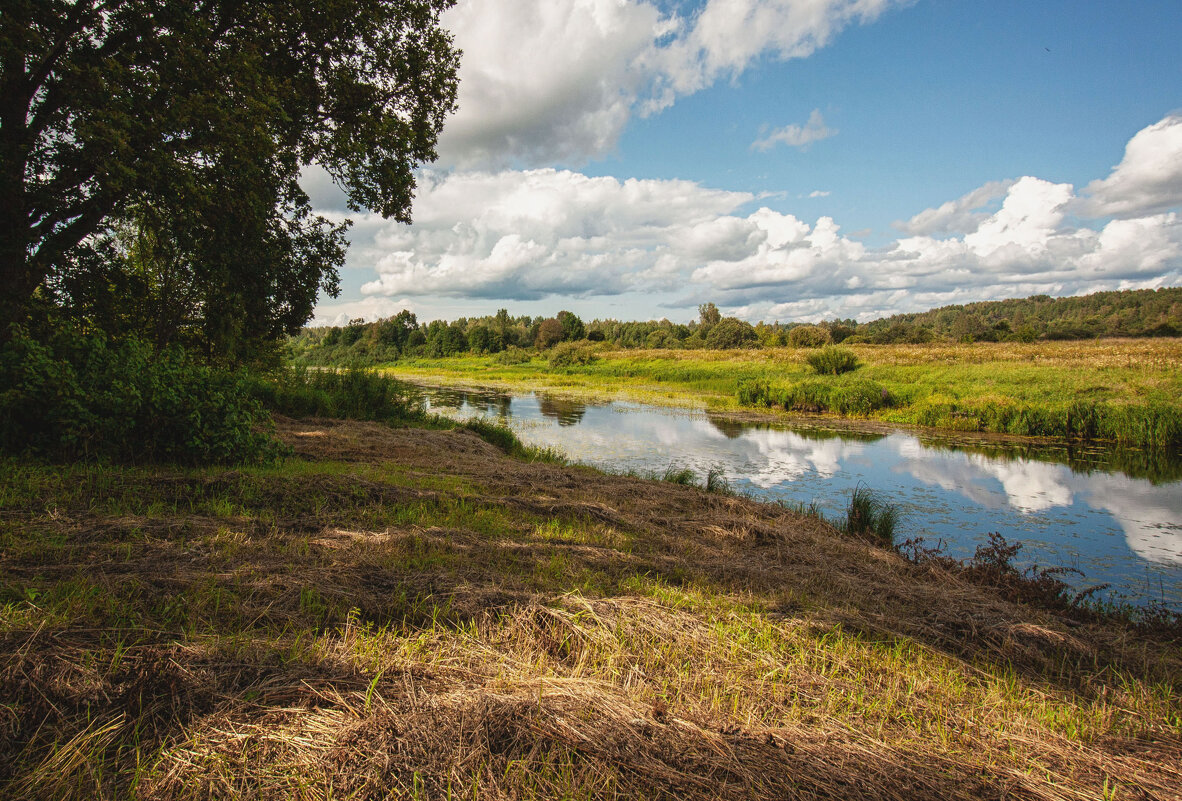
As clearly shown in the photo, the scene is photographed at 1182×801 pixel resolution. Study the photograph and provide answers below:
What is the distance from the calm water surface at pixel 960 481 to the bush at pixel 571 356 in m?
40.9

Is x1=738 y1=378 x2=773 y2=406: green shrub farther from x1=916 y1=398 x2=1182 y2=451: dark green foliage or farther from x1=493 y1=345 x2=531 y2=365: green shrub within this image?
x1=493 y1=345 x2=531 y2=365: green shrub

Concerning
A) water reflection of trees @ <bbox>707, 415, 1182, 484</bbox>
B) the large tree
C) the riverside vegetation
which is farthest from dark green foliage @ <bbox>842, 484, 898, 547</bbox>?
the large tree

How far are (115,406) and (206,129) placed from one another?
4.13 metres

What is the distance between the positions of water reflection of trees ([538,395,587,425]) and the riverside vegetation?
1758cm

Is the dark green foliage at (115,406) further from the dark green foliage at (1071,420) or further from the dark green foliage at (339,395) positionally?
the dark green foliage at (1071,420)

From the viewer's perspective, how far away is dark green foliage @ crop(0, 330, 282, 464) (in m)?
5.80

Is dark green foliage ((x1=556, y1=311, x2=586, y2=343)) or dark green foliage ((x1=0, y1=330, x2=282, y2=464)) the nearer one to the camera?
dark green foliage ((x1=0, y1=330, x2=282, y2=464))

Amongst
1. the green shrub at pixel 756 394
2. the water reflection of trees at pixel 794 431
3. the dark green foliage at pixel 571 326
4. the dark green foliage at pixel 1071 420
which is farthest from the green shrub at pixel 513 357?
the dark green foliage at pixel 1071 420

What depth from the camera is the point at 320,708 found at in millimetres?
2326

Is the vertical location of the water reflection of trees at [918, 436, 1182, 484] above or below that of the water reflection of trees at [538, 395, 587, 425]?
below

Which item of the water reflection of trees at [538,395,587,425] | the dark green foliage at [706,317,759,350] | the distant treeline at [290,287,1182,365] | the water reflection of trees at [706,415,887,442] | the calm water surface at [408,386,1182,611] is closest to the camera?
the calm water surface at [408,386,1182,611]

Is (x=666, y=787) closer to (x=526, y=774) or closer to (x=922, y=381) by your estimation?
(x=526, y=774)

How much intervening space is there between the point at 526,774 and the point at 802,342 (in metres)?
77.3

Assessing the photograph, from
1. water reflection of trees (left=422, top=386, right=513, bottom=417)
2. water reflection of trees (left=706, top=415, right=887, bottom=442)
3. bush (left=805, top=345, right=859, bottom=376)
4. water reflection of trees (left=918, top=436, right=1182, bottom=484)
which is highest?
bush (left=805, top=345, right=859, bottom=376)
